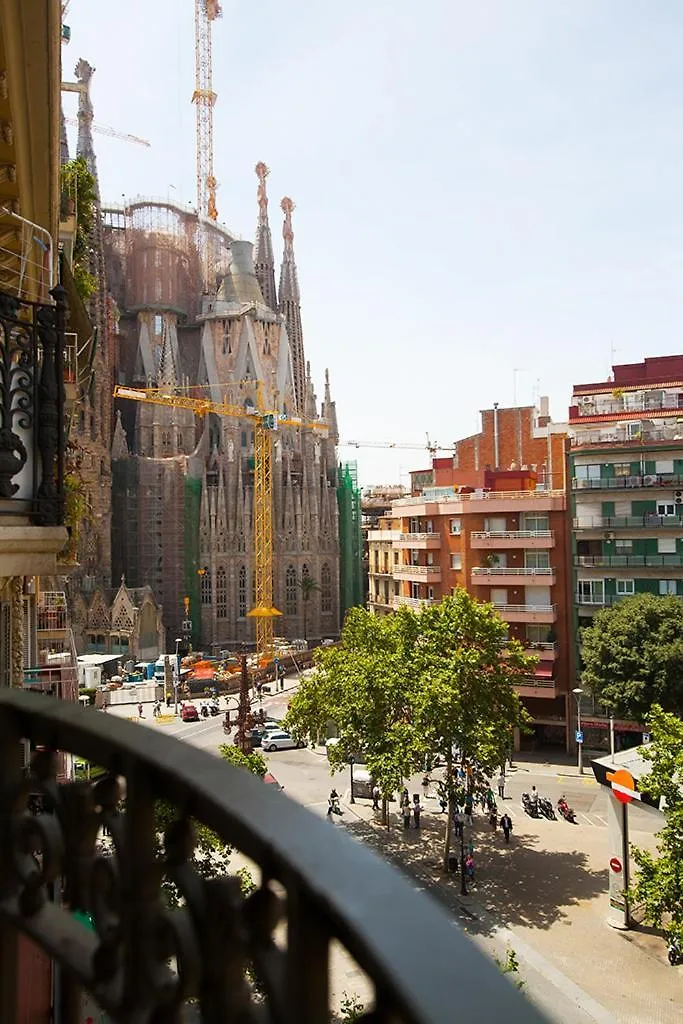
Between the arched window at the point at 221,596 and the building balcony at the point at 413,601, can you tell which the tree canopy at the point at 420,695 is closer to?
the building balcony at the point at 413,601

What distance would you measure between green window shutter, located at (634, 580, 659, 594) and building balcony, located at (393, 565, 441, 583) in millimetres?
7753

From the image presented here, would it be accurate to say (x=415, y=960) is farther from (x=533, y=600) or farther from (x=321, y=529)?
(x=321, y=529)

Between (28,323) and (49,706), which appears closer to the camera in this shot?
(49,706)

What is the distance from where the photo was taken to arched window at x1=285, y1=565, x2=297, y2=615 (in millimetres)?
56875

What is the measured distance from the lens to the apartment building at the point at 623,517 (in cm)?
2573

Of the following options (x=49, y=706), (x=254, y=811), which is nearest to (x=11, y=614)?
(x=49, y=706)

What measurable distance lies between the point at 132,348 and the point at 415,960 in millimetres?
65836

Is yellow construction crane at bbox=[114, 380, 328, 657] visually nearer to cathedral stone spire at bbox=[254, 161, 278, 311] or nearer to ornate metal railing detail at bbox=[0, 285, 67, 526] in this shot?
cathedral stone spire at bbox=[254, 161, 278, 311]

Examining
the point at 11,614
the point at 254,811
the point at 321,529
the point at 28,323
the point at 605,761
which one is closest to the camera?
the point at 254,811

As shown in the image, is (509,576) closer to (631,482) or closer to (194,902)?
(631,482)

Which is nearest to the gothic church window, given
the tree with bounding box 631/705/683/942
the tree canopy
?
the tree canopy

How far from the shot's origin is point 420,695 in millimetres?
16625

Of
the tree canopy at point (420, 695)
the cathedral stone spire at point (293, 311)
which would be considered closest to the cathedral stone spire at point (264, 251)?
the cathedral stone spire at point (293, 311)

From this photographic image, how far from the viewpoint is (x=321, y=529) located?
196 feet
